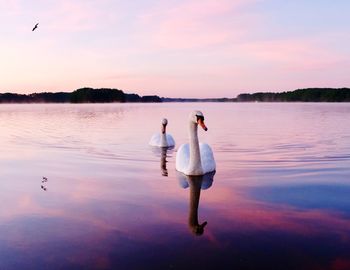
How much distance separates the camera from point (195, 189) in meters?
11.5

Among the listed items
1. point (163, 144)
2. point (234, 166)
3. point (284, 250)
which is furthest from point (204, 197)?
point (163, 144)

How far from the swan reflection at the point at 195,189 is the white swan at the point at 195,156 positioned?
0.18m

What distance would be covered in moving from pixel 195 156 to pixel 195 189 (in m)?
1.41

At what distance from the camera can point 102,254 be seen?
696cm

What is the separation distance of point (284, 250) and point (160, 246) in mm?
1987

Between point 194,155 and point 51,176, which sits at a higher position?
point 194,155

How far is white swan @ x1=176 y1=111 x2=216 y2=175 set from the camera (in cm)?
1248

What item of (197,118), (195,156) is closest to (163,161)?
(195,156)

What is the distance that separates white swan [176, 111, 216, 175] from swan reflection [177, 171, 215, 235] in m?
0.18

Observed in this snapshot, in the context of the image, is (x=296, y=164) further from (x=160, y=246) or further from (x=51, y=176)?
(x=160, y=246)

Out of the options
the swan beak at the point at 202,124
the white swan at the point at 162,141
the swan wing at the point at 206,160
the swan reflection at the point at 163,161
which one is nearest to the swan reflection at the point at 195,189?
the swan wing at the point at 206,160

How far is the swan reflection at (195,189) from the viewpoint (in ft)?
27.3

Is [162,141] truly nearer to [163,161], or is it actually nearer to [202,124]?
[163,161]

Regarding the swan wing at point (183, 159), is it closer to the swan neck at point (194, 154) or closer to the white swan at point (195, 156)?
the white swan at point (195, 156)
